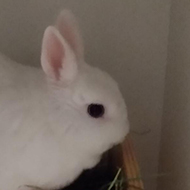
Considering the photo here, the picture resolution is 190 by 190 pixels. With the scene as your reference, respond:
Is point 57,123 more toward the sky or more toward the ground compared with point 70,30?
more toward the ground

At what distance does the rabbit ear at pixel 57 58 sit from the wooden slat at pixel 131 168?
215 millimetres

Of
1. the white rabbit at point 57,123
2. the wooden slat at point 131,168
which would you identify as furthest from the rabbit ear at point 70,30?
the wooden slat at point 131,168

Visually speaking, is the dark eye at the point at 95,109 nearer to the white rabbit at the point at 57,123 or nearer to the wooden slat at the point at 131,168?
the white rabbit at the point at 57,123

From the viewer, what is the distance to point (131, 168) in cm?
88

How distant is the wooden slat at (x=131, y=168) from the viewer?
0.85 meters

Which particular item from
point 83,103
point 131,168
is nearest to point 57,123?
point 83,103

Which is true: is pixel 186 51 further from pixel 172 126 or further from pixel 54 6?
pixel 54 6

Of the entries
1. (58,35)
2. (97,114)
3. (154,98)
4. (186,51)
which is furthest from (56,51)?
(154,98)

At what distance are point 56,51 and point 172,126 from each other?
1.32 feet

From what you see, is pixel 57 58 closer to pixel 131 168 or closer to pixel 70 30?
pixel 70 30

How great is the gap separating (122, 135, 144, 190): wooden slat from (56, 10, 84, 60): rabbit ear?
0.22m

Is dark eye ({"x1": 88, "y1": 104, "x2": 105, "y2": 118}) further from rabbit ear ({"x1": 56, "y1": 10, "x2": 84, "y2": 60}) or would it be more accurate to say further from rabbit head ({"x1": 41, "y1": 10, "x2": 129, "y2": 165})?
rabbit ear ({"x1": 56, "y1": 10, "x2": 84, "y2": 60})

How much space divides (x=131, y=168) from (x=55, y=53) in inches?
10.9

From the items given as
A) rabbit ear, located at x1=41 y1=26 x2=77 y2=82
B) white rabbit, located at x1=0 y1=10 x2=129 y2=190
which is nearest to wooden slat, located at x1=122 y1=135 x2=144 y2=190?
white rabbit, located at x1=0 y1=10 x2=129 y2=190
